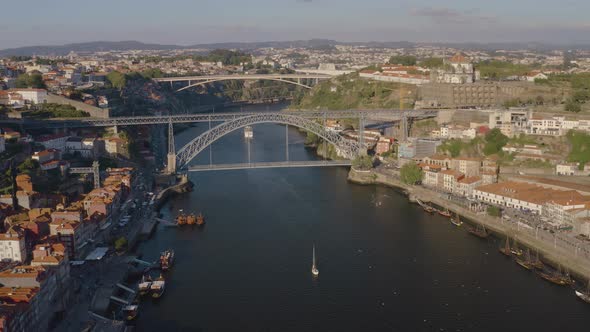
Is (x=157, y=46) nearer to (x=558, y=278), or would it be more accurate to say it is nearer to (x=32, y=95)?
(x=32, y=95)

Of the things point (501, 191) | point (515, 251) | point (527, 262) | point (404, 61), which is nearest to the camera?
point (527, 262)

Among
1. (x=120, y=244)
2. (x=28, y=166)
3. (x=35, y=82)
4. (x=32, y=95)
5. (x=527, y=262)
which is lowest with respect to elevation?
(x=527, y=262)

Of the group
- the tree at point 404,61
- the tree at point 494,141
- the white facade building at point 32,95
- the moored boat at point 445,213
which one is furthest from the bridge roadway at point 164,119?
the tree at point 404,61

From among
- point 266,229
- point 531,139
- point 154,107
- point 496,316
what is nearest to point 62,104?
point 154,107

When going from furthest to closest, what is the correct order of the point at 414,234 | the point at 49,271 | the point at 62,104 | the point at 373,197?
the point at 62,104, the point at 373,197, the point at 414,234, the point at 49,271

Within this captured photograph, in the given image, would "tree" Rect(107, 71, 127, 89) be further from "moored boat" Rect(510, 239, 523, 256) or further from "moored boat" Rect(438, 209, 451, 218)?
"moored boat" Rect(510, 239, 523, 256)

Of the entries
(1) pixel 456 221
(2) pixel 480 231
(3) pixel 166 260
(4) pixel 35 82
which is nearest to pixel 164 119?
(4) pixel 35 82

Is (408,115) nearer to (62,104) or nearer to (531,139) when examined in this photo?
(531,139)

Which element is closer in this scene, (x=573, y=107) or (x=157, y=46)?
(x=573, y=107)
